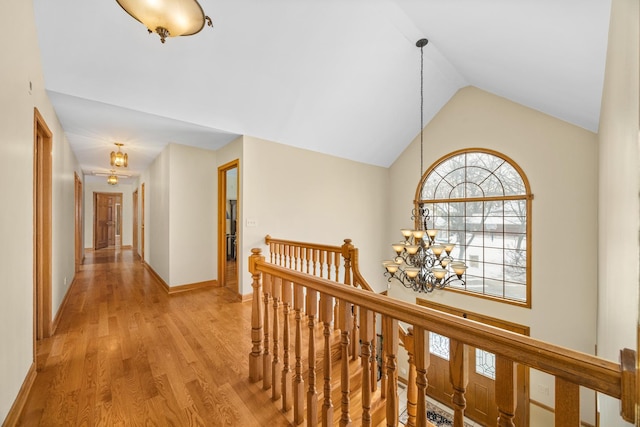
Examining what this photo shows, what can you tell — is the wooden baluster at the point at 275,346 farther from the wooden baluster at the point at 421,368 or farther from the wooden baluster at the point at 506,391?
the wooden baluster at the point at 506,391

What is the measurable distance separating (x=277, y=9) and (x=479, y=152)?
402 centimetres

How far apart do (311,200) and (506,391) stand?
3831 mm

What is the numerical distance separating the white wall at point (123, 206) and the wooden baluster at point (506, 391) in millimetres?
10058

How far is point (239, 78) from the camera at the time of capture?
288 cm

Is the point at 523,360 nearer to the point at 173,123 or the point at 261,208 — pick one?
the point at 261,208

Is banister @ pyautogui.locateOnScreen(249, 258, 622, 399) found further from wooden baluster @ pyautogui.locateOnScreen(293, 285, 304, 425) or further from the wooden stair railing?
wooden baluster @ pyautogui.locateOnScreen(293, 285, 304, 425)

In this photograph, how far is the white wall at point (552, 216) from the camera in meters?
3.60

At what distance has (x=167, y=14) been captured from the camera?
136 centimetres

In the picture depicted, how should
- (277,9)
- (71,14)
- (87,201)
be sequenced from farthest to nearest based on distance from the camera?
(87,201) → (277,9) → (71,14)

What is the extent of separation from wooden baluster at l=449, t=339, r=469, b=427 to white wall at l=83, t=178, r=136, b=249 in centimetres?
993

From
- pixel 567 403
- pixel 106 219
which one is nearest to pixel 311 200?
pixel 567 403

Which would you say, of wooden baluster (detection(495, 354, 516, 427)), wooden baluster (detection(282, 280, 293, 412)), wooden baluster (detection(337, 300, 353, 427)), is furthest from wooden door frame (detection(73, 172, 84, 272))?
wooden baluster (detection(495, 354, 516, 427))

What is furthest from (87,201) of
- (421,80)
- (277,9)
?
(421,80)

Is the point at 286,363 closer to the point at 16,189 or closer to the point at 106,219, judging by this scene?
the point at 16,189
